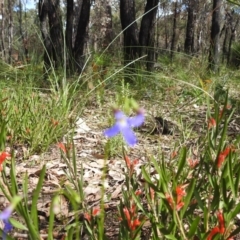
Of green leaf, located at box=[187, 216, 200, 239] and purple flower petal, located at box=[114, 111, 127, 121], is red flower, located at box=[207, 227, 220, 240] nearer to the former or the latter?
green leaf, located at box=[187, 216, 200, 239]

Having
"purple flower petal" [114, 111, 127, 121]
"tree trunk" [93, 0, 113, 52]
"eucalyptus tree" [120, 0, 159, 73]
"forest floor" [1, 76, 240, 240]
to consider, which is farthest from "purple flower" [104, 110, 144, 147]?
"tree trunk" [93, 0, 113, 52]

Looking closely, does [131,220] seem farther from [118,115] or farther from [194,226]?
[118,115]

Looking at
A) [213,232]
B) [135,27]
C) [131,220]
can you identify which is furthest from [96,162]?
[135,27]

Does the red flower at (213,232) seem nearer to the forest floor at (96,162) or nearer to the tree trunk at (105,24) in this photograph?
the forest floor at (96,162)

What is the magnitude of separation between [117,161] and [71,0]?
6.57 m

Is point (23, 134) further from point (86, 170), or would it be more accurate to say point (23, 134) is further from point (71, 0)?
point (71, 0)

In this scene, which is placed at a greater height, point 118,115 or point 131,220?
point 118,115

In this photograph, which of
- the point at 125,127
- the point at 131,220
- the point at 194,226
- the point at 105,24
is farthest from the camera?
the point at 105,24

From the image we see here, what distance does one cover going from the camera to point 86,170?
6.31ft

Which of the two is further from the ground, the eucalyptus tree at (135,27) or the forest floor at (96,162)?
the eucalyptus tree at (135,27)

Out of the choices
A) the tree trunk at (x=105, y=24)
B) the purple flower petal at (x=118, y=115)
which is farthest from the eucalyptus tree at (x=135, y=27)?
the purple flower petal at (x=118, y=115)

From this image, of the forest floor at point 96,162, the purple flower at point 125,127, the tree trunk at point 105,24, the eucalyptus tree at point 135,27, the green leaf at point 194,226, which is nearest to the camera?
the purple flower at point 125,127

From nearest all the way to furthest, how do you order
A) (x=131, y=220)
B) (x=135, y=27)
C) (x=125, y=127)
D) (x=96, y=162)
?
(x=125, y=127)
(x=131, y=220)
(x=96, y=162)
(x=135, y=27)

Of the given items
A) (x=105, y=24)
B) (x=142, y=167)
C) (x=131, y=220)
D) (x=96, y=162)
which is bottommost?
(x=96, y=162)
